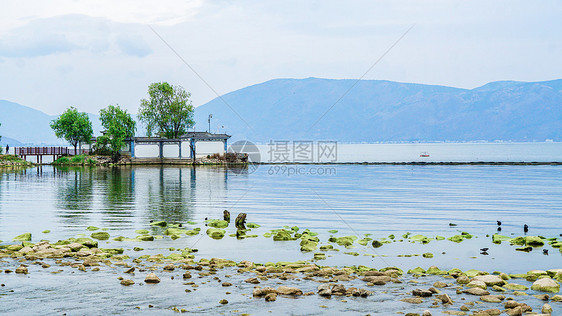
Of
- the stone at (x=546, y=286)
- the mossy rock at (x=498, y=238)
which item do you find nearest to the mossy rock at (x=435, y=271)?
the stone at (x=546, y=286)

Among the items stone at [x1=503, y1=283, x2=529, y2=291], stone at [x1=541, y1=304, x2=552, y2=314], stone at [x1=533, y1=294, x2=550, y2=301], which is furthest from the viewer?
stone at [x1=503, y1=283, x2=529, y2=291]

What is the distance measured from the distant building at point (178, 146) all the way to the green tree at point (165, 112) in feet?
27.9

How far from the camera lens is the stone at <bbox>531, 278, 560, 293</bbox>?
575 inches

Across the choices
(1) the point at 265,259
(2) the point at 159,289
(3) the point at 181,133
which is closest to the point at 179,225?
(1) the point at 265,259

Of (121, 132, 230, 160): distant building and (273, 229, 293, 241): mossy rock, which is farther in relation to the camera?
(121, 132, 230, 160): distant building

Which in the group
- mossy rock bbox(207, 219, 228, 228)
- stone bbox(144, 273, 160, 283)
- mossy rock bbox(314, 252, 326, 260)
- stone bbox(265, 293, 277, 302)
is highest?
mossy rock bbox(207, 219, 228, 228)

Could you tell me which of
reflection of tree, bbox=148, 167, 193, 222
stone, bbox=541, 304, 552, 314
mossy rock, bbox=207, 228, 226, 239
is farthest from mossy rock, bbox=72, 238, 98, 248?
stone, bbox=541, 304, 552, 314

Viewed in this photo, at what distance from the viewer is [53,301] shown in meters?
13.5

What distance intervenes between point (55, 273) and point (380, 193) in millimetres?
32287

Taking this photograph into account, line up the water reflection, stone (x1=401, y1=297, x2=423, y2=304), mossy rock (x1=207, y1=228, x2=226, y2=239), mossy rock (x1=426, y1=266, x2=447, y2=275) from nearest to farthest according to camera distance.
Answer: stone (x1=401, y1=297, x2=423, y2=304) → mossy rock (x1=426, y1=266, x2=447, y2=275) → mossy rock (x1=207, y1=228, x2=226, y2=239) → the water reflection

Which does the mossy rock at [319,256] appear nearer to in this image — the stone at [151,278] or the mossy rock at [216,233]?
the mossy rock at [216,233]

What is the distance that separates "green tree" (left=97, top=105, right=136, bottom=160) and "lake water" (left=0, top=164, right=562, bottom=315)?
43.1 meters

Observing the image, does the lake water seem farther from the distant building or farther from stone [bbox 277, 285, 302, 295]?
the distant building

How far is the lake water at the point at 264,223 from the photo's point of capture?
13695 mm
